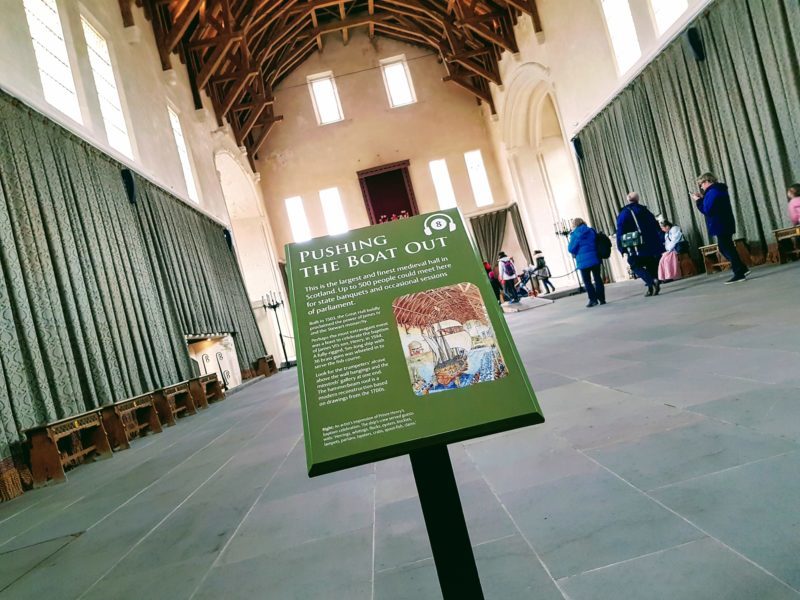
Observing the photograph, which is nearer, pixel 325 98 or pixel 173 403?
pixel 173 403

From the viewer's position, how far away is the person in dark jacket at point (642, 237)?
275 inches

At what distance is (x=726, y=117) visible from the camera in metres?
7.75

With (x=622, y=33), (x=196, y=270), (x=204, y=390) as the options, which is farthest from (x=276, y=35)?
(x=204, y=390)

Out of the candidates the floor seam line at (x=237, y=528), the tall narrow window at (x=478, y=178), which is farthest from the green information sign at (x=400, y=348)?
the tall narrow window at (x=478, y=178)

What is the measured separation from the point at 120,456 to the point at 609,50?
10.5 metres

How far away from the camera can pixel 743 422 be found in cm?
195

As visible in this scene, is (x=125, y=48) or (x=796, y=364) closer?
(x=796, y=364)

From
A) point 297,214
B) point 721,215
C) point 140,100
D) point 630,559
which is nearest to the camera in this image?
point 630,559

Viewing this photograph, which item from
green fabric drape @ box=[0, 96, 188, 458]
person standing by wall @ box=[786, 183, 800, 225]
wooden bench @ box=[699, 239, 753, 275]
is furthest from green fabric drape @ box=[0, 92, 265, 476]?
wooden bench @ box=[699, 239, 753, 275]

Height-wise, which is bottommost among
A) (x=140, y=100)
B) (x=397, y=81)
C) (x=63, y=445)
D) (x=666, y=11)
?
(x=63, y=445)

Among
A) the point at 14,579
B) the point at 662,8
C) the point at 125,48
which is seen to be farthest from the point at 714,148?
the point at 125,48

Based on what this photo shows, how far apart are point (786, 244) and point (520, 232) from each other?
44.4 ft

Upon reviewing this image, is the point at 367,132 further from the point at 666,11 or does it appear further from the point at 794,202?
the point at 794,202

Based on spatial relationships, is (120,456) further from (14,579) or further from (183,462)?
(14,579)
